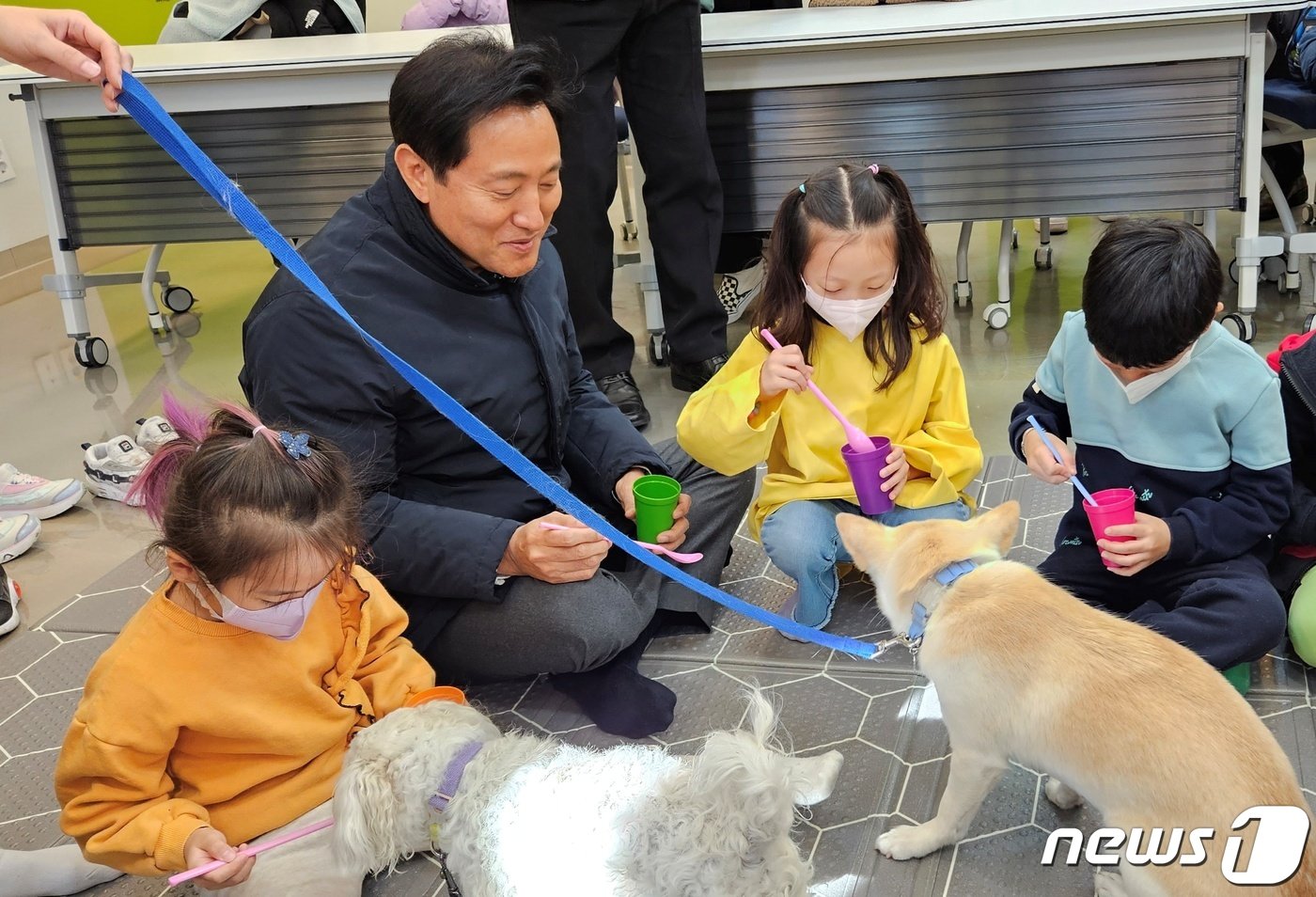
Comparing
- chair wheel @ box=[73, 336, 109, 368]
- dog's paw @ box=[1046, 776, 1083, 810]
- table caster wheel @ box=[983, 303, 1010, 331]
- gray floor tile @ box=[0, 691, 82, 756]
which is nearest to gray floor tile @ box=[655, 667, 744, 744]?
dog's paw @ box=[1046, 776, 1083, 810]

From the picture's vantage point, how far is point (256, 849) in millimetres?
1442

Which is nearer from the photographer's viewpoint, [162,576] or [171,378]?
[162,576]

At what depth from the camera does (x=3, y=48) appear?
146cm

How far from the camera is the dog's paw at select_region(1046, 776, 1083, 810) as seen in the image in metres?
1.59

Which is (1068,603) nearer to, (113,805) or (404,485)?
(404,485)

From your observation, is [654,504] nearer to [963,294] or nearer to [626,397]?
[626,397]

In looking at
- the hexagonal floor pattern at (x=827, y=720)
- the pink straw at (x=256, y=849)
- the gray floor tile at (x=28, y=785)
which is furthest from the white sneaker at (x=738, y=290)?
the pink straw at (x=256, y=849)

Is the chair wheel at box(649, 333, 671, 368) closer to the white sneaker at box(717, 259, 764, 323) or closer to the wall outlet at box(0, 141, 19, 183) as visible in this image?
the white sneaker at box(717, 259, 764, 323)

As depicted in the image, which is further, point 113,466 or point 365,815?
point 113,466

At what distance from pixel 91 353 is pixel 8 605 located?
1.96 metres

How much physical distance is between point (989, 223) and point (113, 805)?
4668 millimetres

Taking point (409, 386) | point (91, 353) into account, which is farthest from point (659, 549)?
point (91, 353)

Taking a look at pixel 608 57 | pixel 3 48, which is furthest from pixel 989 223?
pixel 3 48

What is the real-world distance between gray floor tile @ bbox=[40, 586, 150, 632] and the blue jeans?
134 cm
